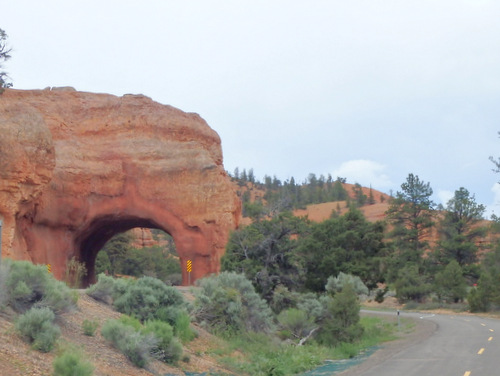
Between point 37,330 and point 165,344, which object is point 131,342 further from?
point 37,330

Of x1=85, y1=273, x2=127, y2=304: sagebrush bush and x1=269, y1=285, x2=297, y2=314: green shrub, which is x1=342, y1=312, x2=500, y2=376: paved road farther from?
x1=85, y1=273, x2=127, y2=304: sagebrush bush

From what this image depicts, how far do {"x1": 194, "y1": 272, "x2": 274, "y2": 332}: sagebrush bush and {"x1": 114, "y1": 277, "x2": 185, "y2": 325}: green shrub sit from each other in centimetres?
211

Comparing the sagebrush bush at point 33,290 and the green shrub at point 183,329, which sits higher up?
the sagebrush bush at point 33,290

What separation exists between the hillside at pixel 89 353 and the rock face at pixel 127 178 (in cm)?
1774

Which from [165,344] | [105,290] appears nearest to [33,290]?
[165,344]

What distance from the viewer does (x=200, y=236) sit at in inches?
1364

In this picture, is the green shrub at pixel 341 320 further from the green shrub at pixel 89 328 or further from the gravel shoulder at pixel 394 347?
the green shrub at pixel 89 328

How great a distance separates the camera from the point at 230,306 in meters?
19.2

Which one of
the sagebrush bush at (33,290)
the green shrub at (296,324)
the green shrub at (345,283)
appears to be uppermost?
the sagebrush bush at (33,290)

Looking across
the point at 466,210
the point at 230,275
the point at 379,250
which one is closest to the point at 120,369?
the point at 230,275

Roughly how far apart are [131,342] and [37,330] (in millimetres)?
1934

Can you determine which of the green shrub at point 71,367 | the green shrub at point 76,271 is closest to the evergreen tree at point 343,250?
the green shrub at point 76,271

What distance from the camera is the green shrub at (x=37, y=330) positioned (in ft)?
33.2

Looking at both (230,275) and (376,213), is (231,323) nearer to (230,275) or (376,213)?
(230,275)
